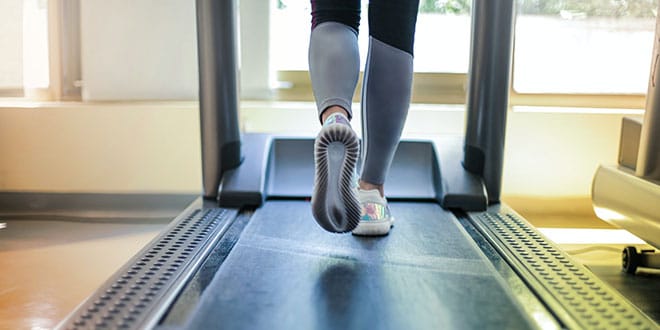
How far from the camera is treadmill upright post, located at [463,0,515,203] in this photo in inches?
75.4

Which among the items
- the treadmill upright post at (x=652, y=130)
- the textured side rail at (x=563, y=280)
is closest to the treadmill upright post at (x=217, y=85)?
the textured side rail at (x=563, y=280)

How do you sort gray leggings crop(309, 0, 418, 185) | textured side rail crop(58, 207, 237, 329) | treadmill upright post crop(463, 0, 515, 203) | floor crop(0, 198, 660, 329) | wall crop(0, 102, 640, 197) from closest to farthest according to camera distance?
1. textured side rail crop(58, 207, 237, 329)
2. gray leggings crop(309, 0, 418, 185)
3. floor crop(0, 198, 660, 329)
4. treadmill upright post crop(463, 0, 515, 203)
5. wall crop(0, 102, 640, 197)

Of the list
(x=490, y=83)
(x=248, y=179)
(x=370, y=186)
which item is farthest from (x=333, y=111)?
(x=490, y=83)

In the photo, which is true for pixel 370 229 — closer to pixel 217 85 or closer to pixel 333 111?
pixel 333 111

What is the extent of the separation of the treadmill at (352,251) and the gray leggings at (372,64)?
0.82ft

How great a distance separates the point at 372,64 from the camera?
1.33 meters

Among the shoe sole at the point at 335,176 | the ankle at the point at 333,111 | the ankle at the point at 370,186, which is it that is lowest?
the ankle at the point at 370,186

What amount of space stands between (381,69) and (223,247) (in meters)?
0.51

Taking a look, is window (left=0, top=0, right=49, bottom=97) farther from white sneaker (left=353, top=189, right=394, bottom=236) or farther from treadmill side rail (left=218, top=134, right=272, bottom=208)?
white sneaker (left=353, top=189, right=394, bottom=236)

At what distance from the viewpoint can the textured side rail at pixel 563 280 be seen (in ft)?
3.26

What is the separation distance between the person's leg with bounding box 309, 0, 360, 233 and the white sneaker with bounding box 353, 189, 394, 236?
0.17 meters

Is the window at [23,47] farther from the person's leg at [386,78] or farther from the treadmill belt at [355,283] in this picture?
the person's leg at [386,78]

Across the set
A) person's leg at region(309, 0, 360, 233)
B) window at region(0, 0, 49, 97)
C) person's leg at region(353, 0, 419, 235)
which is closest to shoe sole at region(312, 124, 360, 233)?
person's leg at region(309, 0, 360, 233)

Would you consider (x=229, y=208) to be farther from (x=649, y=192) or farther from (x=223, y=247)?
(x=649, y=192)
